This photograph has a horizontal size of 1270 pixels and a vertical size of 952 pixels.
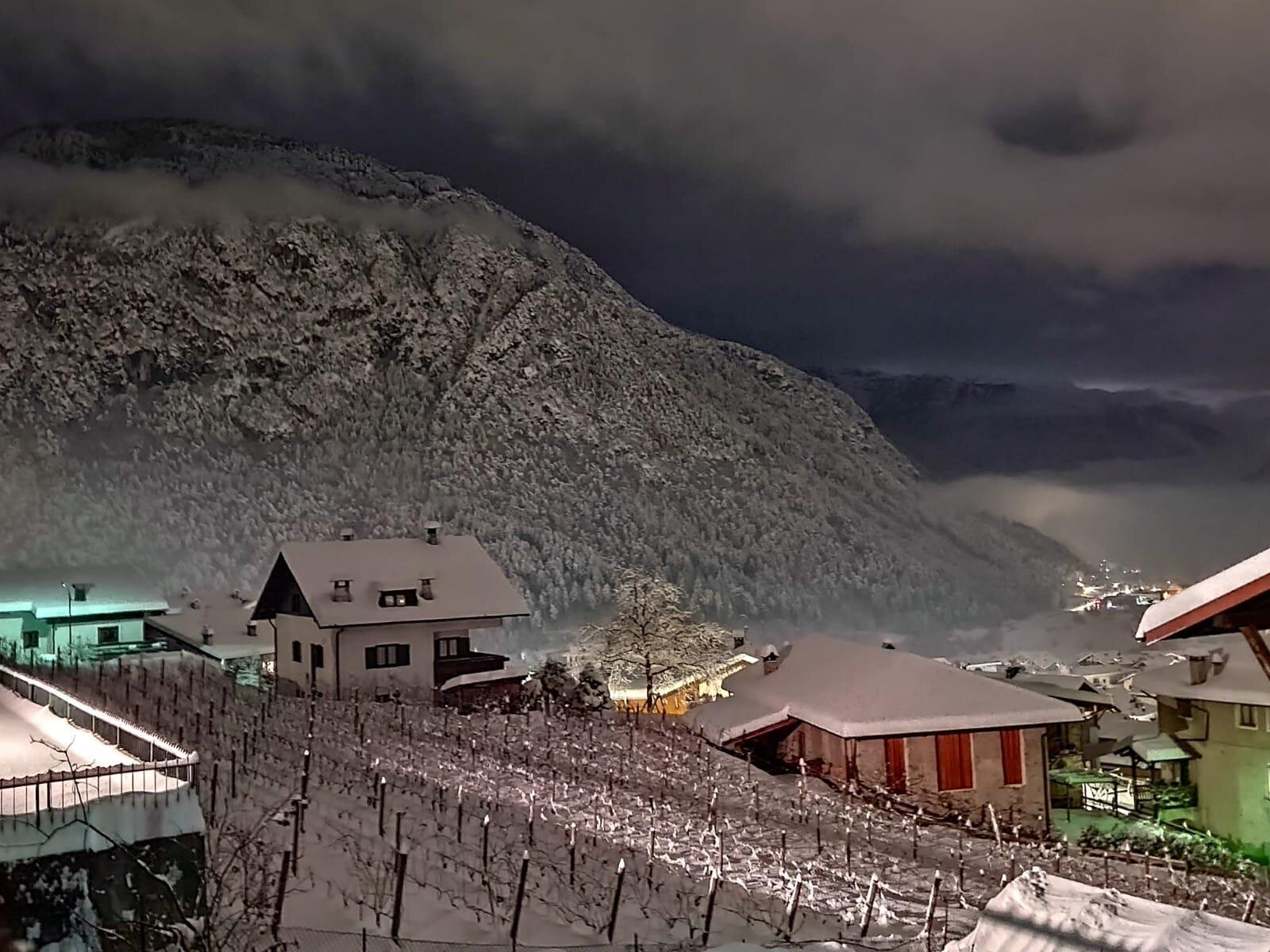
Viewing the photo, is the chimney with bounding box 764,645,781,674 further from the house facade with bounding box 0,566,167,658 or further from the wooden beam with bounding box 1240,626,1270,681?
the house facade with bounding box 0,566,167,658

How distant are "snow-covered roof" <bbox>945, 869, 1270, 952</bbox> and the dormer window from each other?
1262 inches

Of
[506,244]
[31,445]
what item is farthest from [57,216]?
[506,244]

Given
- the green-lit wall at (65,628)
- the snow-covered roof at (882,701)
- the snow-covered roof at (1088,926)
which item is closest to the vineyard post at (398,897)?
the snow-covered roof at (1088,926)

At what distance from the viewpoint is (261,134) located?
553ft

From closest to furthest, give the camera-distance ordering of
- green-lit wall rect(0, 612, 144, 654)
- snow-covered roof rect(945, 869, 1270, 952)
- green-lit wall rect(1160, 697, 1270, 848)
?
snow-covered roof rect(945, 869, 1270, 952)
green-lit wall rect(1160, 697, 1270, 848)
green-lit wall rect(0, 612, 144, 654)

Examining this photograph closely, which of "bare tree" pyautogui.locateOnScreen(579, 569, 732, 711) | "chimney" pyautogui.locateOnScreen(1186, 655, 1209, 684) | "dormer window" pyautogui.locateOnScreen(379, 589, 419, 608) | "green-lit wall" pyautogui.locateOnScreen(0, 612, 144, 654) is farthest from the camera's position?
"bare tree" pyautogui.locateOnScreen(579, 569, 732, 711)

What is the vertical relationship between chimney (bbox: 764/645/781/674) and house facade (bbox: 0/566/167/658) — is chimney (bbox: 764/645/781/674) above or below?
below

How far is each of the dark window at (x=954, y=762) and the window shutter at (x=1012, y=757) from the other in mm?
814

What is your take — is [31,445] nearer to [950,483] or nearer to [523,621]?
[523,621]

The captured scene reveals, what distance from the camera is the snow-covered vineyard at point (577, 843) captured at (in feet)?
38.0

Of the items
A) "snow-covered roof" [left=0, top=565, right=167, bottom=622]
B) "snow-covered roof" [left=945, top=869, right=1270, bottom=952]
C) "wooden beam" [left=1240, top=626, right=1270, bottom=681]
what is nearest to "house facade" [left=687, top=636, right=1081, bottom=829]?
"wooden beam" [left=1240, top=626, right=1270, bottom=681]

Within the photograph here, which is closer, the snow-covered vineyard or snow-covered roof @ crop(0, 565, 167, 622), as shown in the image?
the snow-covered vineyard

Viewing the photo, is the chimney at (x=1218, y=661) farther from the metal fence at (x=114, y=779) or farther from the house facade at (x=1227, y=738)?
the metal fence at (x=114, y=779)

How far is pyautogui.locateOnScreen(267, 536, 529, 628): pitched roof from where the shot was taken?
121 feet
